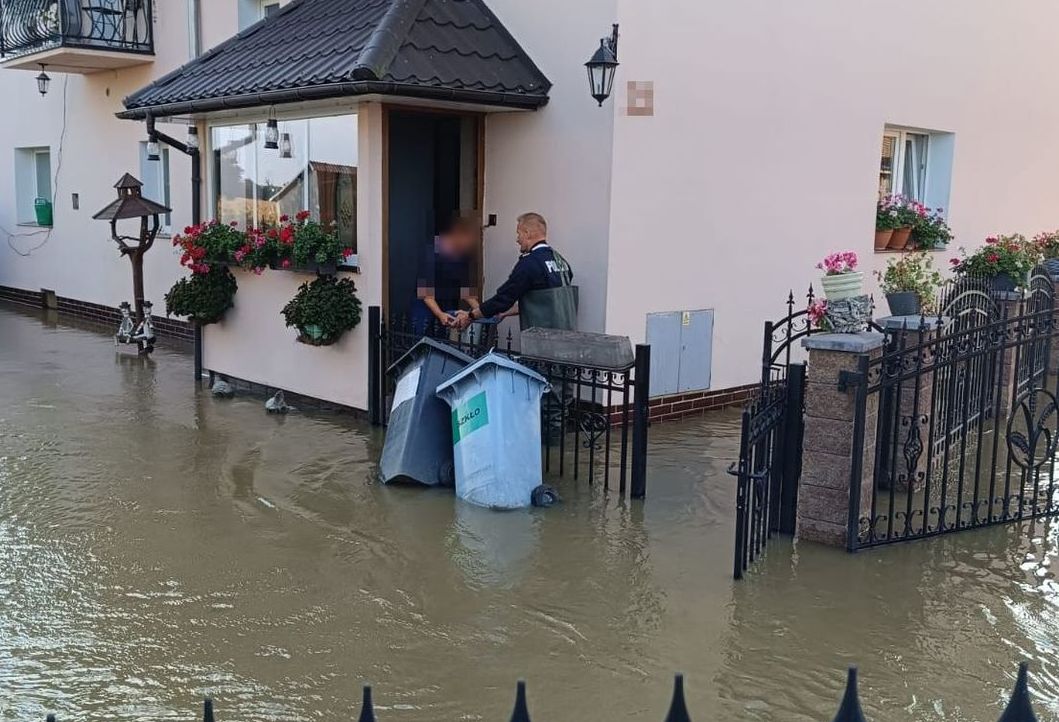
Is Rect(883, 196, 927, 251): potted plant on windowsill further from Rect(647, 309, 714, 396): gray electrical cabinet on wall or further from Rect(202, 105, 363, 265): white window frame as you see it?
Rect(202, 105, 363, 265): white window frame

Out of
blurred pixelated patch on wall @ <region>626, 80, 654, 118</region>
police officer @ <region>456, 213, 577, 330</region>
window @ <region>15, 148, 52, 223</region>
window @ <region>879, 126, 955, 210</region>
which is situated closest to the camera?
police officer @ <region>456, 213, 577, 330</region>

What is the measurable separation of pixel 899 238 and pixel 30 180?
14052mm

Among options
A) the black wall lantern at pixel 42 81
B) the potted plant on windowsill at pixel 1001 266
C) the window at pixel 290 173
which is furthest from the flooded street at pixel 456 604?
the black wall lantern at pixel 42 81

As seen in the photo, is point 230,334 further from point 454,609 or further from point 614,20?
point 454,609

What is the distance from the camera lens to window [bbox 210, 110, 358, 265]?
8.81m

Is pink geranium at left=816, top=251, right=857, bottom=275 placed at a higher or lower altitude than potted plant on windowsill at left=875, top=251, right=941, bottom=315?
higher

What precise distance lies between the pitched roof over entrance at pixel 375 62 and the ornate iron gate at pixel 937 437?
3796mm

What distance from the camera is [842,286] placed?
6027mm

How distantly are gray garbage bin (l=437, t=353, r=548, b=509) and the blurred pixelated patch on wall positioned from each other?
2.88 meters

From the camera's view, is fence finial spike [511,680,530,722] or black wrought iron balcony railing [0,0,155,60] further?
black wrought iron balcony railing [0,0,155,60]

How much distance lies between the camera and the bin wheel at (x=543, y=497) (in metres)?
6.50

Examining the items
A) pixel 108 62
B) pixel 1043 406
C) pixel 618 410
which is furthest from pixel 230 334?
pixel 1043 406

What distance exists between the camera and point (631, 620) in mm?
4824

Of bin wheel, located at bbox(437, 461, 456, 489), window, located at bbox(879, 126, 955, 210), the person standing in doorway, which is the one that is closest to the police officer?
the person standing in doorway
